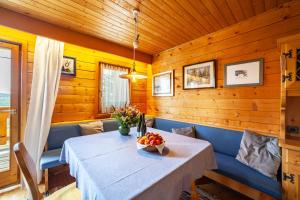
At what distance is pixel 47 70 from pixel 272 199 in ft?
10.9

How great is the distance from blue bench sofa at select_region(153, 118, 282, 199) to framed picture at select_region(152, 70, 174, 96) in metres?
0.79

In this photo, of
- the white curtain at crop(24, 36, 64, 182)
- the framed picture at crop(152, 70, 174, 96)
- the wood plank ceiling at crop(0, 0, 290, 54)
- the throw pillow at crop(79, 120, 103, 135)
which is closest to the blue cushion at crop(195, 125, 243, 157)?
the framed picture at crop(152, 70, 174, 96)

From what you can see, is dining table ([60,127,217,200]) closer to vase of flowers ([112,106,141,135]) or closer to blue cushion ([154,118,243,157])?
vase of flowers ([112,106,141,135])

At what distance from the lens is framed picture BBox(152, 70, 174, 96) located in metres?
3.42

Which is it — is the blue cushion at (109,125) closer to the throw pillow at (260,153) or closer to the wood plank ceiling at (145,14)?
the wood plank ceiling at (145,14)

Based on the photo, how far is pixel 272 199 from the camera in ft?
4.95

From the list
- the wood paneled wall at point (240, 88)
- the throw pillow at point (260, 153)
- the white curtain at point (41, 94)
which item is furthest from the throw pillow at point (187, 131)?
the white curtain at point (41, 94)

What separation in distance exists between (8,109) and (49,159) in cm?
99

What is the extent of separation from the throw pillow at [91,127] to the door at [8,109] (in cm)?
93

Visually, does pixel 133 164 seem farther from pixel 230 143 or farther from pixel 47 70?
pixel 47 70

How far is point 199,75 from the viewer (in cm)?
283

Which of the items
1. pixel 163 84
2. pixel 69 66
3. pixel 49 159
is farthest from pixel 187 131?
pixel 69 66

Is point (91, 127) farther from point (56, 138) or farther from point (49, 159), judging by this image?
point (49, 159)

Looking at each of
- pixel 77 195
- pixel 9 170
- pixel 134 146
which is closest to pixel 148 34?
pixel 134 146
